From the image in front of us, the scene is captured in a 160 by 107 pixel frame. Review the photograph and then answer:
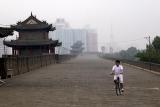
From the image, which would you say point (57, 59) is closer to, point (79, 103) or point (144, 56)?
point (144, 56)

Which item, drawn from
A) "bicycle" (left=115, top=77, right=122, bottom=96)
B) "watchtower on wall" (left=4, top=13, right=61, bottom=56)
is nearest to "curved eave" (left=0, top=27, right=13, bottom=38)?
"bicycle" (left=115, top=77, right=122, bottom=96)

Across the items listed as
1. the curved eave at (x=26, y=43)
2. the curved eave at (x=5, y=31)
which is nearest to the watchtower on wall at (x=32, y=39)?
the curved eave at (x=26, y=43)

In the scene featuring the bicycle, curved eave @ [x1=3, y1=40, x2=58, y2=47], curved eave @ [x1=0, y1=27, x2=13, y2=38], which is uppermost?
curved eave @ [x1=3, y1=40, x2=58, y2=47]

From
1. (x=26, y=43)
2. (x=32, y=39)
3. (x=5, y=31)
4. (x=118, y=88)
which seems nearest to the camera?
(x=118, y=88)

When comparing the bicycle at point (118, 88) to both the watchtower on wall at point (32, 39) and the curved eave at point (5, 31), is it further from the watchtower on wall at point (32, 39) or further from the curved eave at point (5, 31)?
the watchtower on wall at point (32, 39)

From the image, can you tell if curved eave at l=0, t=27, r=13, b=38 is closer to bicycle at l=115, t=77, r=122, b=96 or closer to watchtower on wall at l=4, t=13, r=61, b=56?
bicycle at l=115, t=77, r=122, b=96

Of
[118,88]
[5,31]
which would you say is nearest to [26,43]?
[5,31]

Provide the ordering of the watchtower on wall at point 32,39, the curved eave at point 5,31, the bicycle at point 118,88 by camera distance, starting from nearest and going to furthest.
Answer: the bicycle at point 118,88, the curved eave at point 5,31, the watchtower on wall at point 32,39

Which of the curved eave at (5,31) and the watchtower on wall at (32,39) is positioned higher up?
the watchtower on wall at (32,39)

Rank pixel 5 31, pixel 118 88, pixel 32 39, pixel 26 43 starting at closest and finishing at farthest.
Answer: pixel 118 88 < pixel 5 31 < pixel 26 43 < pixel 32 39

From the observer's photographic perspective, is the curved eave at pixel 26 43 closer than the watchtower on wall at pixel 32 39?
Yes

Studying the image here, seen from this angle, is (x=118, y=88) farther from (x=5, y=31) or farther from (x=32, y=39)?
(x=32, y=39)

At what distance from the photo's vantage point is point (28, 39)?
68.1 metres

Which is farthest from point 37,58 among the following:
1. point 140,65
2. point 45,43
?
point 45,43
